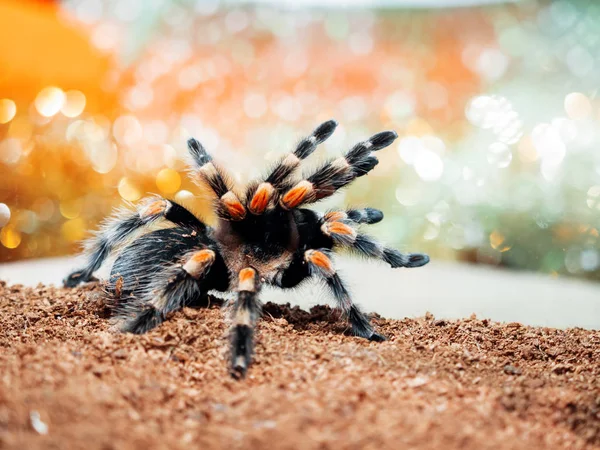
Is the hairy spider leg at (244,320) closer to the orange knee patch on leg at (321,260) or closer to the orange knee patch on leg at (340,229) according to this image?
the orange knee patch on leg at (321,260)

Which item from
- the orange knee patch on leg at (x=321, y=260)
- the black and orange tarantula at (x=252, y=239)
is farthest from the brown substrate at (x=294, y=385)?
the orange knee patch on leg at (x=321, y=260)

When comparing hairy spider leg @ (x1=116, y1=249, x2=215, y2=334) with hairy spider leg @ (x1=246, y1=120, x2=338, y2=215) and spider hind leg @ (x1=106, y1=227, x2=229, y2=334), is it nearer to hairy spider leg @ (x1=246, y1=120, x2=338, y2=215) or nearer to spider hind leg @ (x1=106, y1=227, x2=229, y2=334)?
spider hind leg @ (x1=106, y1=227, x2=229, y2=334)

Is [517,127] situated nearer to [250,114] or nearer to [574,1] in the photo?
[574,1]

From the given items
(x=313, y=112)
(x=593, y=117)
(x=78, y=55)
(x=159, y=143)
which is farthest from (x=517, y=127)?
(x=78, y=55)

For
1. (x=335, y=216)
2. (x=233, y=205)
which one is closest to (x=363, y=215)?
(x=335, y=216)

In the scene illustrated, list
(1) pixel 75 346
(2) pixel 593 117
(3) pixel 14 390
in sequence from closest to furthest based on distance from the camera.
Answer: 1. (3) pixel 14 390
2. (1) pixel 75 346
3. (2) pixel 593 117
